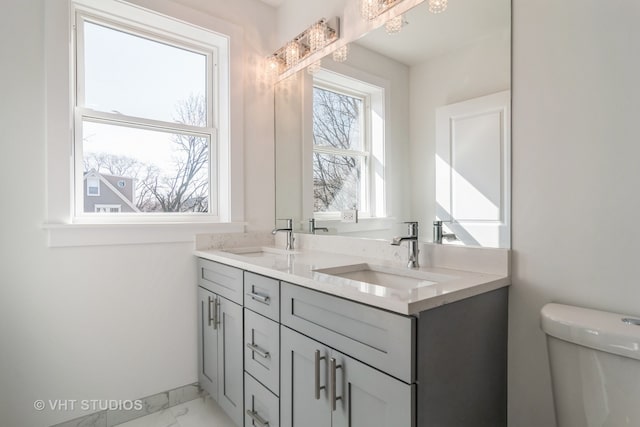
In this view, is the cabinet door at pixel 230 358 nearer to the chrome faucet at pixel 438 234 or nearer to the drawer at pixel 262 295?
the drawer at pixel 262 295

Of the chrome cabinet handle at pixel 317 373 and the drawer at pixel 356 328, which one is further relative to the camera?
the chrome cabinet handle at pixel 317 373

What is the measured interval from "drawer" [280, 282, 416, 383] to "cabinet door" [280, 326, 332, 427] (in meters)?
0.04

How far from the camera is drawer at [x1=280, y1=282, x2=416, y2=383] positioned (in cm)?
87

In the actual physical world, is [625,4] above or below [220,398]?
above

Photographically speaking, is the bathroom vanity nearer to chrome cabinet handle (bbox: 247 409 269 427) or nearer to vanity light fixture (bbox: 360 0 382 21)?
chrome cabinet handle (bbox: 247 409 269 427)

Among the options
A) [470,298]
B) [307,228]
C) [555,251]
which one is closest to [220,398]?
[307,228]

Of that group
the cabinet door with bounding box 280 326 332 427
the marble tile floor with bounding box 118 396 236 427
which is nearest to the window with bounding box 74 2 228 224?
the marble tile floor with bounding box 118 396 236 427

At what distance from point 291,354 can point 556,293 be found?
91cm

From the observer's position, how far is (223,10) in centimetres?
211

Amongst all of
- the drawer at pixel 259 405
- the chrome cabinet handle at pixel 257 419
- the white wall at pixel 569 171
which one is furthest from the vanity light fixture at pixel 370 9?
the chrome cabinet handle at pixel 257 419

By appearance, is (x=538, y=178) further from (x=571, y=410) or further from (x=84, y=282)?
(x=84, y=282)

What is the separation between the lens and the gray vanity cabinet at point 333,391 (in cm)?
90

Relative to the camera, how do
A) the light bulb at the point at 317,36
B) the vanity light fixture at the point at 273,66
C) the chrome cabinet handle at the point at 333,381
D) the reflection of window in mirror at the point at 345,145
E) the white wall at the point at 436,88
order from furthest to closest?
the vanity light fixture at the point at 273,66 → the light bulb at the point at 317,36 → the reflection of window in mirror at the point at 345,145 → the white wall at the point at 436,88 → the chrome cabinet handle at the point at 333,381

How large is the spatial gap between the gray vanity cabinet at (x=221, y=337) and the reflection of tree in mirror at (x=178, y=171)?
43 centimetres
